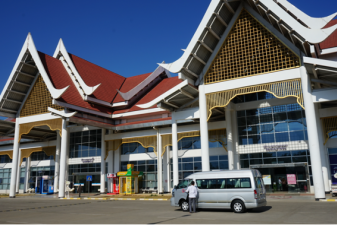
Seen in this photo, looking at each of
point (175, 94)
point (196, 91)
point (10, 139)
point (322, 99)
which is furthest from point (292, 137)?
point (10, 139)

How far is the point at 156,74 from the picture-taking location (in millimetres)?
35250

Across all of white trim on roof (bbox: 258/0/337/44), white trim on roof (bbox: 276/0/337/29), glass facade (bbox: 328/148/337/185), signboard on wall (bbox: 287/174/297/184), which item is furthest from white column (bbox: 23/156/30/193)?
white trim on roof (bbox: 276/0/337/29)

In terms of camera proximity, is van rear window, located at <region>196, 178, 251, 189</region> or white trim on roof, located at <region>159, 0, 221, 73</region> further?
white trim on roof, located at <region>159, 0, 221, 73</region>

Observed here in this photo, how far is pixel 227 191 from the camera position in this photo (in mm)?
12828

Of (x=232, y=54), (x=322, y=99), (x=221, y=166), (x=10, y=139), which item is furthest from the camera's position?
(x=10, y=139)

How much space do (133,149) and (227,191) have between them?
19.6 meters

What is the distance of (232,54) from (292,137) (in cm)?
840

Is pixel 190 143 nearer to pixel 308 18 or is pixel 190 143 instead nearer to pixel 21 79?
pixel 308 18

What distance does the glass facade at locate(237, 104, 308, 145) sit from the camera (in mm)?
23000

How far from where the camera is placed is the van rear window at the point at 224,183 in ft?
41.2

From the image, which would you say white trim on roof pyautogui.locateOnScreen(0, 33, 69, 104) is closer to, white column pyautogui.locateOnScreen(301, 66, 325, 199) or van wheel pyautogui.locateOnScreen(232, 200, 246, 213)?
van wheel pyautogui.locateOnScreen(232, 200, 246, 213)

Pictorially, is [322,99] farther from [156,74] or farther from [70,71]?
[70,71]

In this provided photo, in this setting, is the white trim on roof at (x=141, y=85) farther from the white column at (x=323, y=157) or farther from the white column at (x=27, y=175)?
the white column at (x=27, y=175)

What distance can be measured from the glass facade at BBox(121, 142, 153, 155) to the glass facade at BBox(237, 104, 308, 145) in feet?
33.8
